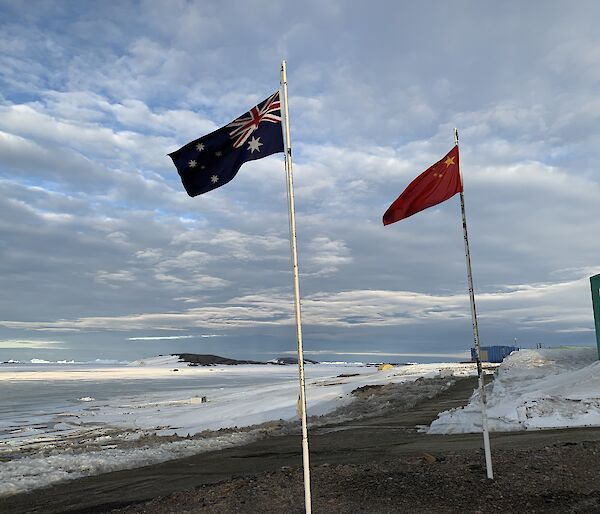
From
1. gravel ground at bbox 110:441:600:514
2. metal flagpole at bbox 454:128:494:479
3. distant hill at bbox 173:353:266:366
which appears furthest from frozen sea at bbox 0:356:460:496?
distant hill at bbox 173:353:266:366

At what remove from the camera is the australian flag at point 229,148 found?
28.5 feet

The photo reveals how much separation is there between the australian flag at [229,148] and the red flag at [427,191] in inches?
100

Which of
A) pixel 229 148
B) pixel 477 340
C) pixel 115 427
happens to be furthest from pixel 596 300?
pixel 229 148

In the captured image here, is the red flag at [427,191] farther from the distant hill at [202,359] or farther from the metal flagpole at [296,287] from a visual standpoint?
the distant hill at [202,359]

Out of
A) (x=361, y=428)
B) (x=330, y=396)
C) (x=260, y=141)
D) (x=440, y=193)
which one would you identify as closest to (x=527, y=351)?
(x=330, y=396)

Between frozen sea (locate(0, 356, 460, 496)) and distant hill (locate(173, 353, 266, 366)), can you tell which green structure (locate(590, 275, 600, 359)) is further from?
distant hill (locate(173, 353, 266, 366))

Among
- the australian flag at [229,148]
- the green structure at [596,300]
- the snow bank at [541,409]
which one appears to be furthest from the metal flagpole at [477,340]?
the green structure at [596,300]

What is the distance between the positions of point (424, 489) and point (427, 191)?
17.0 ft

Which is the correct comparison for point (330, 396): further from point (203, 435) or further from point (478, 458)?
point (478, 458)

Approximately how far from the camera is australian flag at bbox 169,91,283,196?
8.70m

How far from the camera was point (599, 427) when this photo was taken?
1509 cm

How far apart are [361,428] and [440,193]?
12381mm

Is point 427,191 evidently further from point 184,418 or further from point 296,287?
point 184,418

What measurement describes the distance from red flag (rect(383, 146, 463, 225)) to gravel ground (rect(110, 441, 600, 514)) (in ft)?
15.3
